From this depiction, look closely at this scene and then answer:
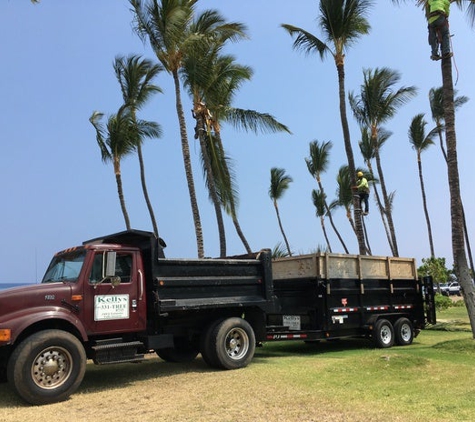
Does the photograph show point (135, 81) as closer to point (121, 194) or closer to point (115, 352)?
point (121, 194)

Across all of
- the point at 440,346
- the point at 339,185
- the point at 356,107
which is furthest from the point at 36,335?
the point at 339,185

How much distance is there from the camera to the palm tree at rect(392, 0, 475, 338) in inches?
503

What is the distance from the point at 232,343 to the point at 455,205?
23.3 feet

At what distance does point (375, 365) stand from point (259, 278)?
9.26 feet

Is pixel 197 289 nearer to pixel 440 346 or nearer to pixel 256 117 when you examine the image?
pixel 440 346

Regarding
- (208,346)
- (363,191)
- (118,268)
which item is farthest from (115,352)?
(363,191)

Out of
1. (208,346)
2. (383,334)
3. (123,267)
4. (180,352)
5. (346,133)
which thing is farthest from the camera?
(346,133)

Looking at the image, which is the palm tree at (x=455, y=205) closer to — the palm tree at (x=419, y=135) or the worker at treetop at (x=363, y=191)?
the worker at treetop at (x=363, y=191)

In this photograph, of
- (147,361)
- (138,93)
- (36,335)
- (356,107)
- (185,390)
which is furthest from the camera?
(356,107)

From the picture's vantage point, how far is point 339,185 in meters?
41.4

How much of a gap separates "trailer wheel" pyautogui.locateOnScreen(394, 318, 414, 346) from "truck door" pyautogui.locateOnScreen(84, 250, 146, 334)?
7517 millimetres

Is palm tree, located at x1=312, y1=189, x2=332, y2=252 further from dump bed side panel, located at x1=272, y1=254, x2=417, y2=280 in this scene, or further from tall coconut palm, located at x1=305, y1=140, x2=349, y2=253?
dump bed side panel, located at x1=272, y1=254, x2=417, y2=280

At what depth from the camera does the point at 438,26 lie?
13.1 m

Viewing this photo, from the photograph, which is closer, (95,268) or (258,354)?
(95,268)
